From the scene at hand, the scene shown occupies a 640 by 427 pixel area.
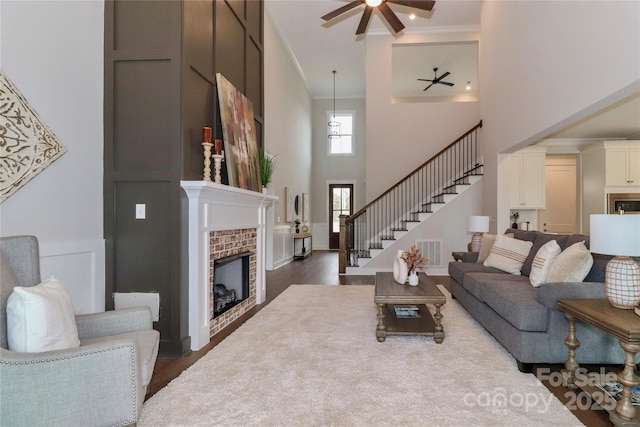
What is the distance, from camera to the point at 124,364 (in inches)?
65.2

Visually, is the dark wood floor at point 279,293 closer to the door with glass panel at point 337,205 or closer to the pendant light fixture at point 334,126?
the door with glass panel at point 337,205

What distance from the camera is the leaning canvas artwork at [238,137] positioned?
3734 mm

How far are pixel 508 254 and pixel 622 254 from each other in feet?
6.76

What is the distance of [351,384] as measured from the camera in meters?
2.40

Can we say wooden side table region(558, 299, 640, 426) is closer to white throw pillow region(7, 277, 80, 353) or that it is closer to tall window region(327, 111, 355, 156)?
white throw pillow region(7, 277, 80, 353)

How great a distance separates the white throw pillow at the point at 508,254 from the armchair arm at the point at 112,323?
3.84 metres

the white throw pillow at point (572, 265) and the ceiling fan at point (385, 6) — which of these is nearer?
the white throw pillow at point (572, 265)

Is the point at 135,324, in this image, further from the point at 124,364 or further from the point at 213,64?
the point at 213,64

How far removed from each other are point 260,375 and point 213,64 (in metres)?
3.02

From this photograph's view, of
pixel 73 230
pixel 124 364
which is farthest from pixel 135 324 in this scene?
pixel 73 230

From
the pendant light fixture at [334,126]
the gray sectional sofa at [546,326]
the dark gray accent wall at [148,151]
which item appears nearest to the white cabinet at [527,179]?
the gray sectional sofa at [546,326]

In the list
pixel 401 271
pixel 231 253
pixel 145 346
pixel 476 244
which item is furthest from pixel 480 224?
Answer: pixel 145 346

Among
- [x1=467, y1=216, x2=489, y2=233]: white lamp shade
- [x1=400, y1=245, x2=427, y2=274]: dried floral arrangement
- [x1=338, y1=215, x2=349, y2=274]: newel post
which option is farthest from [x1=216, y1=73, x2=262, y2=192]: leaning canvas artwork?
[x1=467, y1=216, x2=489, y2=233]: white lamp shade

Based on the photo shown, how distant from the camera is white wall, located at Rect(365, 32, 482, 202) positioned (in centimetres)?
827
